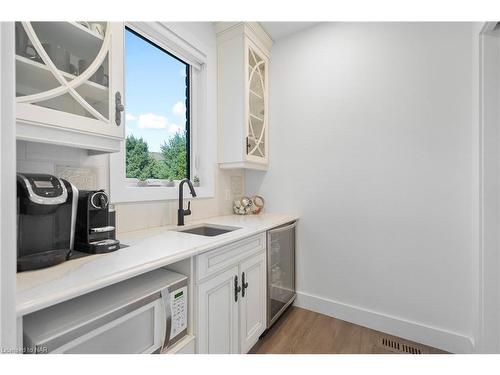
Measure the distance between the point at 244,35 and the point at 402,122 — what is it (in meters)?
1.46

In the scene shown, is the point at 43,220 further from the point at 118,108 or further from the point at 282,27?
the point at 282,27

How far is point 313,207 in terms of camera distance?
6.75 ft

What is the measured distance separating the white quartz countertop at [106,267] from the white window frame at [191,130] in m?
0.28

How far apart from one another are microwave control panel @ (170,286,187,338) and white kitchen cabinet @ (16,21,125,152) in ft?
2.39

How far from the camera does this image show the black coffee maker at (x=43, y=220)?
0.74 meters

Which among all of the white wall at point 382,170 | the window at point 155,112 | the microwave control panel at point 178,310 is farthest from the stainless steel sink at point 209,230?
the white wall at point 382,170

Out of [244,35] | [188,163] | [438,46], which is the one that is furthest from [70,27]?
[438,46]

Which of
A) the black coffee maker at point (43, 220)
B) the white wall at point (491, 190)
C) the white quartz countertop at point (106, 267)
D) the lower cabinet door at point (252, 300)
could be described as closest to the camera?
the white quartz countertop at point (106, 267)

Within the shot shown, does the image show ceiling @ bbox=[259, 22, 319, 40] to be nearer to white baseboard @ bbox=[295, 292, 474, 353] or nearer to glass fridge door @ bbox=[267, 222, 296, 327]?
glass fridge door @ bbox=[267, 222, 296, 327]

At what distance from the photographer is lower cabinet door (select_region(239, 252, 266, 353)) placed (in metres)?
1.38

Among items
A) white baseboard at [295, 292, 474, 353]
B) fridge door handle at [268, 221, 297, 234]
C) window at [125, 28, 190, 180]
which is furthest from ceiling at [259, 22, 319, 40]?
white baseboard at [295, 292, 474, 353]

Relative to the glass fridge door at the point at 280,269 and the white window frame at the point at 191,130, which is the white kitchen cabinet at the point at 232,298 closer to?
the glass fridge door at the point at 280,269

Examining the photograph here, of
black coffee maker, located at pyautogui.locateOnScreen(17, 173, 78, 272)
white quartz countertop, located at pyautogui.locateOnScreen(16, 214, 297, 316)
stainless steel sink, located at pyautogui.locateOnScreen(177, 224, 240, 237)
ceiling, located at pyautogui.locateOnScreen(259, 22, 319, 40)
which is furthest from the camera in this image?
ceiling, located at pyautogui.locateOnScreen(259, 22, 319, 40)

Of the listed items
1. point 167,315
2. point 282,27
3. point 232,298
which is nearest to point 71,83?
point 167,315
